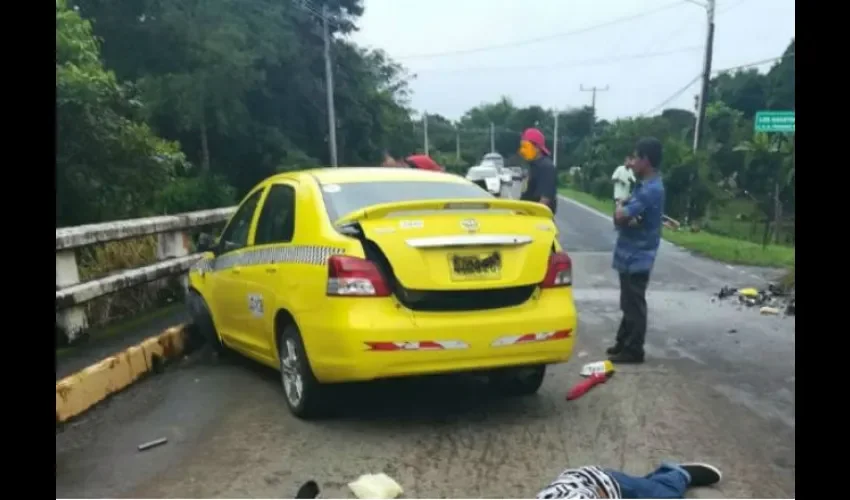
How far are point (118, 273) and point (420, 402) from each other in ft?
10.8

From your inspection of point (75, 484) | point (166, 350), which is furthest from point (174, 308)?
point (75, 484)

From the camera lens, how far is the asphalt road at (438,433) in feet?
13.6

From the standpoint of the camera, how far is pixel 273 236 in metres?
5.63

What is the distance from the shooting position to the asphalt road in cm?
414

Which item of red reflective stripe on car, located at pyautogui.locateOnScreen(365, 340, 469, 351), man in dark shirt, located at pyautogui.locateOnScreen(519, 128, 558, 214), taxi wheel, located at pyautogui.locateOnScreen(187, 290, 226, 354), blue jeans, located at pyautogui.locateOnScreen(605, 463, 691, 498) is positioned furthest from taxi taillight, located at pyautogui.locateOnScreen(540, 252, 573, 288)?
taxi wheel, located at pyautogui.locateOnScreen(187, 290, 226, 354)

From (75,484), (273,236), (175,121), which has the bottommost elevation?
(75,484)

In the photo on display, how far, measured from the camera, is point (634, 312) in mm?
6414

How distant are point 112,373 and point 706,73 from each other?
7290 millimetres

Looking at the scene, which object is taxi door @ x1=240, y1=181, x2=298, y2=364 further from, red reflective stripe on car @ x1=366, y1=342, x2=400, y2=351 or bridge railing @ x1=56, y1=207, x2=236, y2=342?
bridge railing @ x1=56, y1=207, x2=236, y2=342

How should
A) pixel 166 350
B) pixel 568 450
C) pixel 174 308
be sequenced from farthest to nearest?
pixel 174 308, pixel 166 350, pixel 568 450

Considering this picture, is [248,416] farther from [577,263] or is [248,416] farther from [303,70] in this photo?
[577,263]

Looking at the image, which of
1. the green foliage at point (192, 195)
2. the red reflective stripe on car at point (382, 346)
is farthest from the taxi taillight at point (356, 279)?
the green foliage at point (192, 195)

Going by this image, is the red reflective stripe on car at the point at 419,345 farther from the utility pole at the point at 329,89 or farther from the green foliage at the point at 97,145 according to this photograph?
the green foliage at the point at 97,145

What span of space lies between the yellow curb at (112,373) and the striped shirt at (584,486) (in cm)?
299
